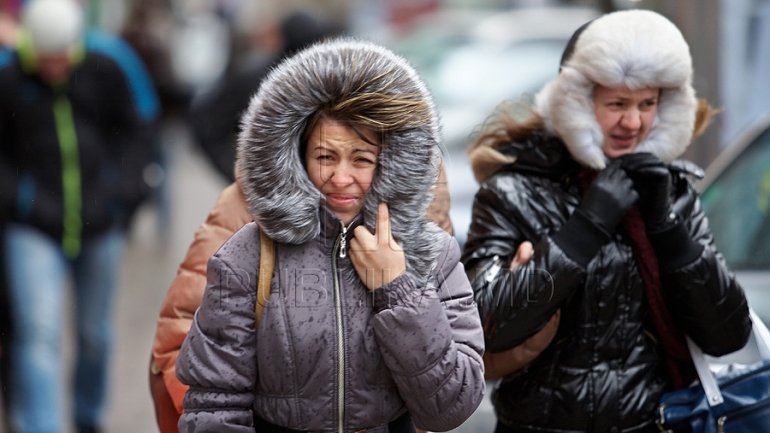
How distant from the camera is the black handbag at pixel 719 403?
3447 mm

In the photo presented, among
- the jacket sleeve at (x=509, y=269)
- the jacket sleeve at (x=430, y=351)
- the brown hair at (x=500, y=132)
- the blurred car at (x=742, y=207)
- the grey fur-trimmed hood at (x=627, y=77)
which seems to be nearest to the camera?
the jacket sleeve at (x=430, y=351)

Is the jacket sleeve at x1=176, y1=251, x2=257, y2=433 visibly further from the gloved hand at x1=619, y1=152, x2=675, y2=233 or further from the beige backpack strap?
the gloved hand at x1=619, y1=152, x2=675, y2=233

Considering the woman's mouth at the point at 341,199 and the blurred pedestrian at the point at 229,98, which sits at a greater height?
the woman's mouth at the point at 341,199

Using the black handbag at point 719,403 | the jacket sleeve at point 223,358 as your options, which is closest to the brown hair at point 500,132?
the black handbag at point 719,403

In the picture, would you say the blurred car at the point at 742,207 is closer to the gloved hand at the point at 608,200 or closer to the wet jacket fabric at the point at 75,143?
the gloved hand at the point at 608,200

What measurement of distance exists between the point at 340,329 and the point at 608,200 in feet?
2.93

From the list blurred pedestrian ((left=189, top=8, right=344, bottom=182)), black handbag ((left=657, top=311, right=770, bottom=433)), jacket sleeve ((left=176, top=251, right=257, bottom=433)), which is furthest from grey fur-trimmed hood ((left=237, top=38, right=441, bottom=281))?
blurred pedestrian ((left=189, top=8, right=344, bottom=182))

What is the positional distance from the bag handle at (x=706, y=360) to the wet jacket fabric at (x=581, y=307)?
3cm

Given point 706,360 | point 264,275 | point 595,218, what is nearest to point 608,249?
point 595,218

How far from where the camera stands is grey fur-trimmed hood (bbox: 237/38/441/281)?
112 inches

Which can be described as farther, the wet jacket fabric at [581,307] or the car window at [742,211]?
the car window at [742,211]

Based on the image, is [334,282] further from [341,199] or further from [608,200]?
[608,200]

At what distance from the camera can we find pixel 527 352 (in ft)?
11.3

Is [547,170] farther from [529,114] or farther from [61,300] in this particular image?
[61,300]
